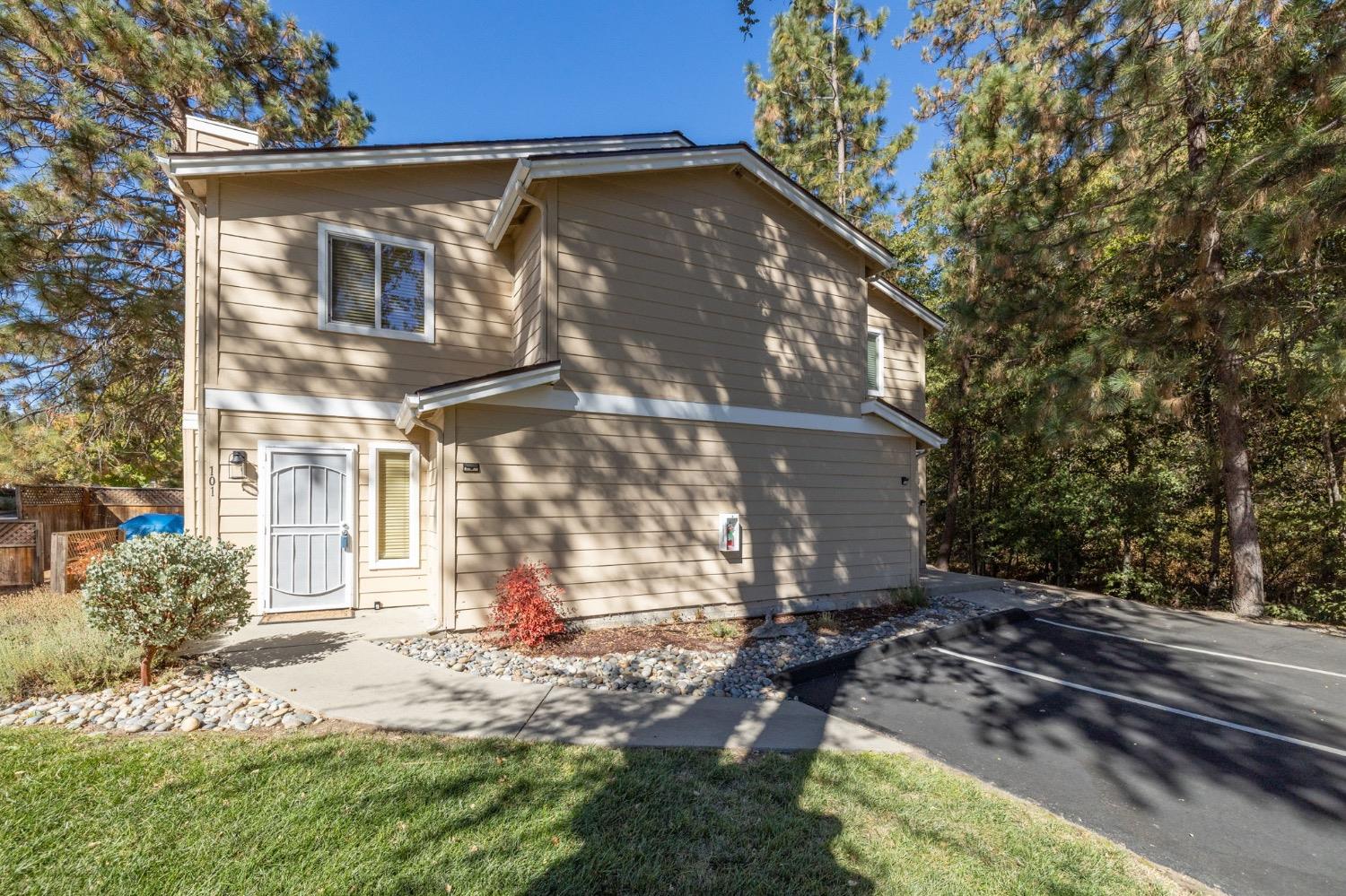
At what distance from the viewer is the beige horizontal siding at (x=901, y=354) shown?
1137 centimetres

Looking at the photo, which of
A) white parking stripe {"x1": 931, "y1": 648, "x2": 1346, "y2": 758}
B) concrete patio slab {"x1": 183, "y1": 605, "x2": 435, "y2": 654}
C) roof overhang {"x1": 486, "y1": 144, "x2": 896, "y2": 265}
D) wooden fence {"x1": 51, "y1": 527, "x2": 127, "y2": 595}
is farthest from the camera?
wooden fence {"x1": 51, "y1": 527, "x2": 127, "y2": 595}

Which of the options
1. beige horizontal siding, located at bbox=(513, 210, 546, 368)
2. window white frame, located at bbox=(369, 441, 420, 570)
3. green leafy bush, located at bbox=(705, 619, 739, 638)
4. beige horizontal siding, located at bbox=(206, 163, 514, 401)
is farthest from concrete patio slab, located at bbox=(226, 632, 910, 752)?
beige horizontal siding, located at bbox=(513, 210, 546, 368)

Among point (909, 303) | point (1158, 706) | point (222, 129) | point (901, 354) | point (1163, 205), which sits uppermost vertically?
point (222, 129)

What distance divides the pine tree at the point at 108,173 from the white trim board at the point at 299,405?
5.18 metres

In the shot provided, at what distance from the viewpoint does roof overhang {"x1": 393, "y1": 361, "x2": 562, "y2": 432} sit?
623 centimetres

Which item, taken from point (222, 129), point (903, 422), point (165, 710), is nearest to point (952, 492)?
point (903, 422)

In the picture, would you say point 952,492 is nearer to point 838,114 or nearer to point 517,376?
point 838,114

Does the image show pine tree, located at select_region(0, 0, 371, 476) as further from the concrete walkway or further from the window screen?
the concrete walkway

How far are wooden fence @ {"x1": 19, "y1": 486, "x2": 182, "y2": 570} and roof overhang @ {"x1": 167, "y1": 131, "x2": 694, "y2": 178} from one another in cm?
881

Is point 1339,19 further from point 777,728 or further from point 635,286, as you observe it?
point 777,728

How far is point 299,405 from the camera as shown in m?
7.28

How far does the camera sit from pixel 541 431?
23.1 ft

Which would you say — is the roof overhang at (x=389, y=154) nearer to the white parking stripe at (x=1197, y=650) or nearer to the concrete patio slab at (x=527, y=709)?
the concrete patio slab at (x=527, y=709)

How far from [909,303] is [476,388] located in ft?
28.7
